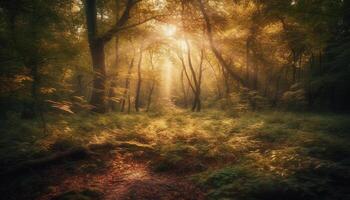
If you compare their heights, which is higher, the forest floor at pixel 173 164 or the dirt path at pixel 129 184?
the forest floor at pixel 173 164

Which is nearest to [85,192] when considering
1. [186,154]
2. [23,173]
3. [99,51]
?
[23,173]

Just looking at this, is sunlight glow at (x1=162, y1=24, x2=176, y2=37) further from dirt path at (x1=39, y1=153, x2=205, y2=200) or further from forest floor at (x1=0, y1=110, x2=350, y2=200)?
dirt path at (x1=39, y1=153, x2=205, y2=200)

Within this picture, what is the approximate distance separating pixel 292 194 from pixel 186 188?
8.51ft

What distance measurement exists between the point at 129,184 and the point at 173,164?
5.77 feet

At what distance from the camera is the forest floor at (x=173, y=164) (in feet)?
20.9

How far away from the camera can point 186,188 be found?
7102mm

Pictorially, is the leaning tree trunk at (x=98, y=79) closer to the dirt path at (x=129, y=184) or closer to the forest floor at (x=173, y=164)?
the forest floor at (x=173, y=164)

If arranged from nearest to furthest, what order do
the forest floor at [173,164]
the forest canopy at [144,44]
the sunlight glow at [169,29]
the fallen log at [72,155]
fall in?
the forest floor at [173,164], the fallen log at [72,155], the forest canopy at [144,44], the sunlight glow at [169,29]

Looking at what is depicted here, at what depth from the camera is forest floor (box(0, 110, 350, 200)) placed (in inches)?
251

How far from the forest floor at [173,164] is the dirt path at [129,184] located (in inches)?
1.0

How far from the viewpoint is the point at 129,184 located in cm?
749

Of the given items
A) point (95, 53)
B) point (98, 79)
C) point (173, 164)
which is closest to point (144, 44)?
point (95, 53)

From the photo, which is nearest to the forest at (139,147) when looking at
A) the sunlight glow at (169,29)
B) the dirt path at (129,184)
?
the dirt path at (129,184)

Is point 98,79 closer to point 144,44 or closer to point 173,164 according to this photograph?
A: point 173,164
